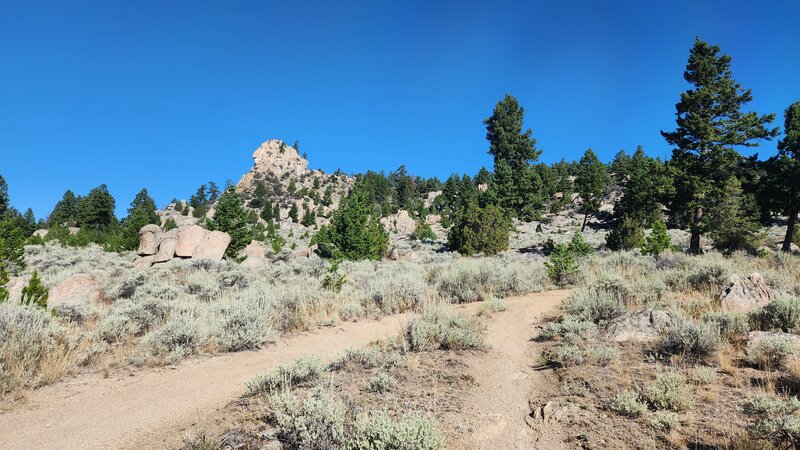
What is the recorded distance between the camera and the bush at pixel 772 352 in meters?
5.62

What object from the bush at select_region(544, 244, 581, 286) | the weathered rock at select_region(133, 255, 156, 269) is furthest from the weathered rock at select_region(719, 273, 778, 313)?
the weathered rock at select_region(133, 255, 156, 269)

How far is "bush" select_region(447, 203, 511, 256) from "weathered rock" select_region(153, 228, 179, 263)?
68.2 ft

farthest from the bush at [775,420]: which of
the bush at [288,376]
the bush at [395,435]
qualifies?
the bush at [288,376]

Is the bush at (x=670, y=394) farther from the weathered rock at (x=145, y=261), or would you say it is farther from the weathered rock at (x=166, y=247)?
the weathered rock at (x=145, y=261)

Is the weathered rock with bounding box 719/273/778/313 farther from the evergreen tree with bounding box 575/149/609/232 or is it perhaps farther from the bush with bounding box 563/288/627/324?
the evergreen tree with bounding box 575/149/609/232

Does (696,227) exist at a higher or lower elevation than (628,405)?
higher

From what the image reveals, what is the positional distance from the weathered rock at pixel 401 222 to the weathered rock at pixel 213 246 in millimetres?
40159

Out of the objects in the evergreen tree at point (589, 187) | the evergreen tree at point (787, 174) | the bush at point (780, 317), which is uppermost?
the evergreen tree at point (589, 187)

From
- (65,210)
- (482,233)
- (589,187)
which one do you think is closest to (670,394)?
(482,233)

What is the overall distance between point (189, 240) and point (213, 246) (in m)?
1.76

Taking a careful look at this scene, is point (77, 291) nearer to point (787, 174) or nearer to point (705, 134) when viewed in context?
point (705, 134)

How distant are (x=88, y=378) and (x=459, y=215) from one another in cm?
2977

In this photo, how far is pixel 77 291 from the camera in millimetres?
12086

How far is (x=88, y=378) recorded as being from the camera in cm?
604
